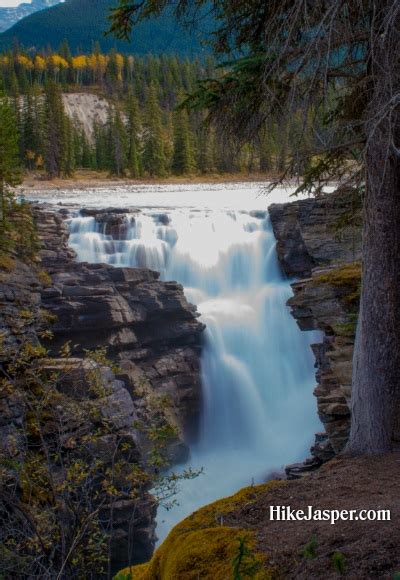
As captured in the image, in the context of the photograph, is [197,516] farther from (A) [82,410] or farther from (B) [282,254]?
(B) [282,254]

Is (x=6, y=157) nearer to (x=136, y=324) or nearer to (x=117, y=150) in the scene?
(x=136, y=324)

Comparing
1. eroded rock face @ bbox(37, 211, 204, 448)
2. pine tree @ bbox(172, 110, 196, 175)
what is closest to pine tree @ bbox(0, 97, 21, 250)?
eroded rock face @ bbox(37, 211, 204, 448)

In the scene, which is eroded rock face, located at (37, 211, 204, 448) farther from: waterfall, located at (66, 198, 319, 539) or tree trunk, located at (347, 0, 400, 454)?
tree trunk, located at (347, 0, 400, 454)

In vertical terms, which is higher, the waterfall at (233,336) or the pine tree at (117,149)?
the pine tree at (117,149)

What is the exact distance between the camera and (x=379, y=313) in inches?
257

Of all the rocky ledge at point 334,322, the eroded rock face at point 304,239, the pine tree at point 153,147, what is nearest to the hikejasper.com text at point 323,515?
the rocky ledge at point 334,322

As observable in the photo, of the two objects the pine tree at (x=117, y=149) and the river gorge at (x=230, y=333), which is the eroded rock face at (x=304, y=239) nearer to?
the river gorge at (x=230, y=333)

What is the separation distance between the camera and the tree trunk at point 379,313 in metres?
6.17

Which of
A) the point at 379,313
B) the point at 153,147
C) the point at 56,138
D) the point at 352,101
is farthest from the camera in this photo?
the point at 56,138

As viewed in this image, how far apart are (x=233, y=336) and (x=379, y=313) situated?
15125 mm

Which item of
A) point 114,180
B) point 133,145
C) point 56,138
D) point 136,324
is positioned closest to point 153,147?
point 133,145

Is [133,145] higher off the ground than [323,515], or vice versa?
[133,145]

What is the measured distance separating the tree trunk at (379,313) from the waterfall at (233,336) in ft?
26.4

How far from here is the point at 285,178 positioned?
668 cm
